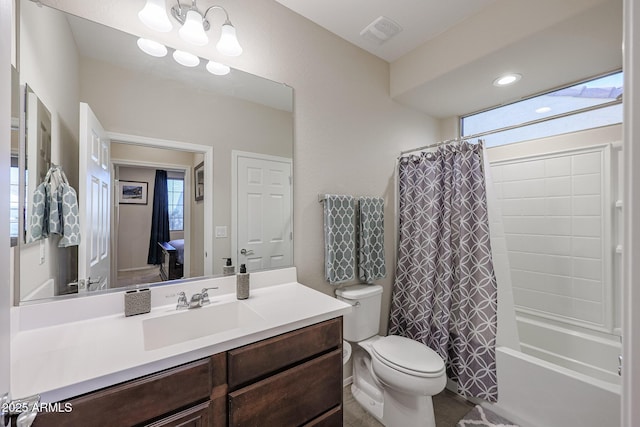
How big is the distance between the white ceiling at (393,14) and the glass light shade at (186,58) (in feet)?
2.32

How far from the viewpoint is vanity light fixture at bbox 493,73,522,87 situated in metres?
1.91

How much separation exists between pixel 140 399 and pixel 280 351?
447 millimetres

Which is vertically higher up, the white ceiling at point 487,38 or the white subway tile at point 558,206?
the white ceiling at point 487,38

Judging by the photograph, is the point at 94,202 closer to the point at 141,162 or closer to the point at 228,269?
the point at 141,162

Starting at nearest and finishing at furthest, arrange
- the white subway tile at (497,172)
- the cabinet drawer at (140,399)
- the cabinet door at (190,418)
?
1. the cabinet drawer at (140,399)
2. the cabinet door at (190,418)
3. the white subway tile at (497,172)

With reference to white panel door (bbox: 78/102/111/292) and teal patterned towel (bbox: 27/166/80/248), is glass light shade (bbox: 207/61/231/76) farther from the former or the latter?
teal patterned towel (bbox: 27/166/80/248)

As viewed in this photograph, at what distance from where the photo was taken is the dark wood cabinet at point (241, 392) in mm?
724

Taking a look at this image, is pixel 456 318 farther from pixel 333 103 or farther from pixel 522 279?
pixel 333 103

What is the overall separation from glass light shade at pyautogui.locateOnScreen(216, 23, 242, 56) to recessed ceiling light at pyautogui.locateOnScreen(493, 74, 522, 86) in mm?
1827

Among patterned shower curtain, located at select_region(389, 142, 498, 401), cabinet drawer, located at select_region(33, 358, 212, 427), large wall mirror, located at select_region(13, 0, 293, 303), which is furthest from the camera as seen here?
patterned shower curtain, located at select_region(389, 142, 498, 401)

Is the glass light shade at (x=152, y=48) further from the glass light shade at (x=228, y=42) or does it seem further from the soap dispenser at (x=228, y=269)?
the soap dispenser at (x=228, y=269)

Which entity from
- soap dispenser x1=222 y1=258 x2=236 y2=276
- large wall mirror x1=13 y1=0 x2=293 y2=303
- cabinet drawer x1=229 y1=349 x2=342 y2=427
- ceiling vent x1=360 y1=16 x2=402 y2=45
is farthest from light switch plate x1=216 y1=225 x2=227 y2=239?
ceiling vent x1=360 y1=16 x2=402 y2=45

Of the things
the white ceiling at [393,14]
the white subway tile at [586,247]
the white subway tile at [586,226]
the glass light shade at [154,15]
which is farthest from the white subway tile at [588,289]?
the glass light shade at [154,15]

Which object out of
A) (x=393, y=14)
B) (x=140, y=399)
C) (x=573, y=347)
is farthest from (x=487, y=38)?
(x=140, y=399)
